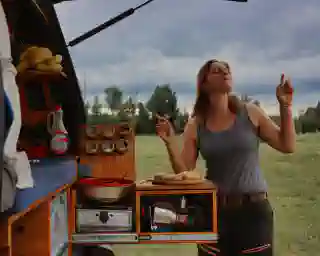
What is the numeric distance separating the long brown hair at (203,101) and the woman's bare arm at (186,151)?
8cm

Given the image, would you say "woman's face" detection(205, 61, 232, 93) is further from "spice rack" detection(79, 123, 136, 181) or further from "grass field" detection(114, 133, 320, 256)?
"spice rack" detection(79, 123, 136, 181)

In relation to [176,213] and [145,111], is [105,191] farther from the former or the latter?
[145,111]

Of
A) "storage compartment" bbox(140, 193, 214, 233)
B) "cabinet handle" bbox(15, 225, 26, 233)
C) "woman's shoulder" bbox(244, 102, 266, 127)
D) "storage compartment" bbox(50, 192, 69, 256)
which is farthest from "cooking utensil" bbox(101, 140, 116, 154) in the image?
"cabinet handle" bbox(15, 225, 26, 233)

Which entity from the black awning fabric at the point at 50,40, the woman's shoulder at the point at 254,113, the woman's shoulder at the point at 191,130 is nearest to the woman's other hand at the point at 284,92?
the woman's shoulder at the point at 254,113

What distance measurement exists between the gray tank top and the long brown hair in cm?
8

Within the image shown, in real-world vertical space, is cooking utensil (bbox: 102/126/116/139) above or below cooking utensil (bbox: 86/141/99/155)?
above

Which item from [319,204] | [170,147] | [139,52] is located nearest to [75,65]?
[139,52]

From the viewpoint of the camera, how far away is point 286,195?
387cm

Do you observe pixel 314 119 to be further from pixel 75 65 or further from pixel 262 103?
pixel 75 65

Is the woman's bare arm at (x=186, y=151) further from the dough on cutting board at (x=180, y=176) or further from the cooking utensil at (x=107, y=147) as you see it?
the cooking utensil at (x=107, y=147)

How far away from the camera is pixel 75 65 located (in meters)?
3.88

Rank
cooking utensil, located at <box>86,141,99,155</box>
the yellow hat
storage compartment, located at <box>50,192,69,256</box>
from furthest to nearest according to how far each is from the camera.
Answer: cooking utensil, located at <box>86,141,99,155</box>, the yellow hat, storage compartment, located at <box>50,192,69,256</box>

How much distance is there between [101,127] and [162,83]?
54cm

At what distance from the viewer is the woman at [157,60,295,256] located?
3.67 metres
